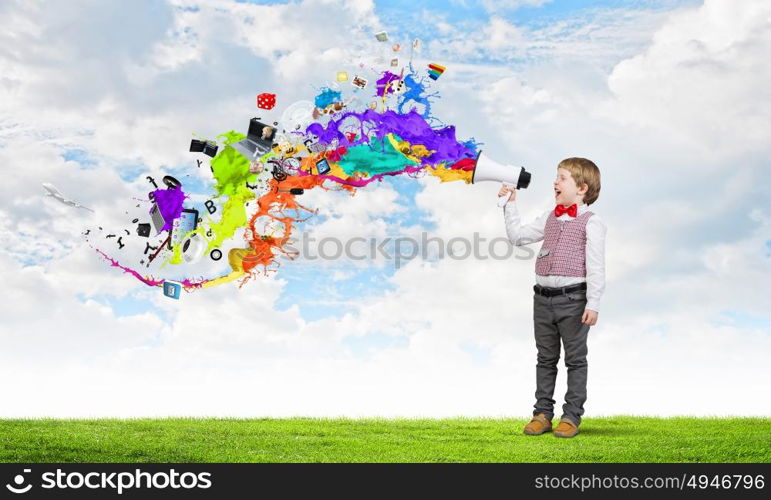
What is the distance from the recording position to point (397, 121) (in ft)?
16.8

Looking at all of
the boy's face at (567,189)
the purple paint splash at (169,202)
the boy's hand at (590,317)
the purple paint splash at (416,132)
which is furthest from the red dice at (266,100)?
the boy's hand at (590,317)

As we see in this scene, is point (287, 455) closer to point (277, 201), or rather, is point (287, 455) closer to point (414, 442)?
point (414, 442)

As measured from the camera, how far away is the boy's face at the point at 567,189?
5316mm

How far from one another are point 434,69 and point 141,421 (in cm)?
335

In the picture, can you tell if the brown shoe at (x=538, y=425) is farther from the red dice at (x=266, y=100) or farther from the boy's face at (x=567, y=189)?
the red dice at (x=266, y=100)

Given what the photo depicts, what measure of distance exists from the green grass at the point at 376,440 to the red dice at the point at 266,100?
211 cm

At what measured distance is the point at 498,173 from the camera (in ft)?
17.2

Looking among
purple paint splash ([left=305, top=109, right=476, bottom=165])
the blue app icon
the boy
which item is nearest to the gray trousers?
the boy

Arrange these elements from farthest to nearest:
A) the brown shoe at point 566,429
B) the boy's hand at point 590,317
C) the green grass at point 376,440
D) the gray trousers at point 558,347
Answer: the brown shoe at point 566,429 < the gray trousers at point 558,347 < the boy's hand at point 590,317 < the green grass at point 376,440

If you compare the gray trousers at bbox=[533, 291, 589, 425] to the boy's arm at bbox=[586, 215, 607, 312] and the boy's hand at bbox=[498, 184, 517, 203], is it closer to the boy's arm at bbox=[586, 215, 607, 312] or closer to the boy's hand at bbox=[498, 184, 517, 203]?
the boy's arm at bbox=[586, 215, 607, 312]

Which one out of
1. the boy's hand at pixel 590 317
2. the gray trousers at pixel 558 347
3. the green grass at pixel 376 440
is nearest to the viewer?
the green grass at pixel 376 440

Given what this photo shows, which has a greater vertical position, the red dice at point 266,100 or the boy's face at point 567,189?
the red dice at point 266,100

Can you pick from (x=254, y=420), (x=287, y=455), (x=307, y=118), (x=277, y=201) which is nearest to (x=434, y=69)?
(x=307, y=118)

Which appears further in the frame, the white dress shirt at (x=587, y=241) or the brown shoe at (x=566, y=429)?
the brown shoe at (x=566, y=429)
